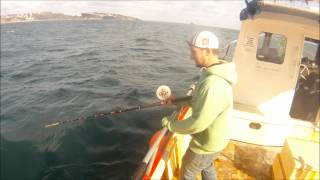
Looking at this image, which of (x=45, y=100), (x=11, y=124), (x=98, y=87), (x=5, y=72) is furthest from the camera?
(x=5, y=72)

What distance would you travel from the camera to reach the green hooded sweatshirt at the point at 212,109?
8.98 feet

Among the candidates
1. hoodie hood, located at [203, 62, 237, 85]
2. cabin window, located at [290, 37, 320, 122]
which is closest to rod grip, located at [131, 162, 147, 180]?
hoodie hood, located at [203, 62, 237, 85]

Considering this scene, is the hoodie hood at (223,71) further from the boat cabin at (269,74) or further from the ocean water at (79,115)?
Result: the ocean water at (79,115)

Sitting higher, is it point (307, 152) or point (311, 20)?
point (311, 20)

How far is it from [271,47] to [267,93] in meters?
1.12

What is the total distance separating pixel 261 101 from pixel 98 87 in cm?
1136

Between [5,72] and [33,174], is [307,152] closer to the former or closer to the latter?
[33,174]

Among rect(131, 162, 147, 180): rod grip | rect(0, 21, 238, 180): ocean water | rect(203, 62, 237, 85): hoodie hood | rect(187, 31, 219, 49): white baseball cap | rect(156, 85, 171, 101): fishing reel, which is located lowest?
rect(0, 21, 238, 180): ocean water

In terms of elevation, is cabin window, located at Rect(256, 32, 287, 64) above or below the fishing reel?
above

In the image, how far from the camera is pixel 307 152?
163 inches

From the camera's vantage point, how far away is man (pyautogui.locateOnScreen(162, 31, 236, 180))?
9.03 feet

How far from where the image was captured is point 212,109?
275cm

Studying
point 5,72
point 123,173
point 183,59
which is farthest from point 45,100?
point 183,59

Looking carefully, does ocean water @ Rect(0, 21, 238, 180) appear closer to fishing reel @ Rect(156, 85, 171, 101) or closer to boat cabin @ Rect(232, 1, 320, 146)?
boat cabin @ Rect(232, 1, 320, 146)
